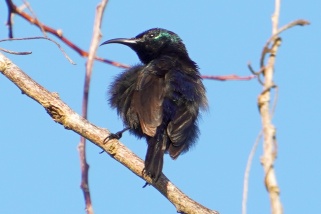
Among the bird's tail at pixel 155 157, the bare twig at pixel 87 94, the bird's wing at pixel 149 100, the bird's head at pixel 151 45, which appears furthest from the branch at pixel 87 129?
the bird's head at pixel 151 45

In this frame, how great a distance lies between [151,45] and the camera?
19.4 ft

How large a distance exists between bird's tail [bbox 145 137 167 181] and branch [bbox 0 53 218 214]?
44mm

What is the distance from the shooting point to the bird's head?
19.3 feet

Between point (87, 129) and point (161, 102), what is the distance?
38.7 inches

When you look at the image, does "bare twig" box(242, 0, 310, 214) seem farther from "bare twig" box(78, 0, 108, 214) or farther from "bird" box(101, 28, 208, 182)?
"bird" box(101, 28, 208, 182)

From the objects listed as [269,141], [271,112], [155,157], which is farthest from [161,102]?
[269,141]

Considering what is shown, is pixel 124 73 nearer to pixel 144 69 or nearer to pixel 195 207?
pixel 144 69

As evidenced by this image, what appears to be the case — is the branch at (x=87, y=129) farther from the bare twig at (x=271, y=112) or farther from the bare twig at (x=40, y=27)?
the bare twig at (x=271, y=112)

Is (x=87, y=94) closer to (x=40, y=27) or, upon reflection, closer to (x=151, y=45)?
(x=40, y=27)

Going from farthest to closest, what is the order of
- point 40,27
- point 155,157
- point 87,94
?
point 155,157 < point 40,27 < point 87,94

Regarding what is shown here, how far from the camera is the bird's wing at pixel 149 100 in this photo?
177 inches

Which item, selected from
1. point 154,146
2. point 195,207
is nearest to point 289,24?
point 195,207

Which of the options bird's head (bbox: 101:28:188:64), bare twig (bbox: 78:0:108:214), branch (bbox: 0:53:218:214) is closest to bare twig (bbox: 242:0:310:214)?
bare twig (bbox: 78:0:108:214)

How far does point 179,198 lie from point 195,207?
5.2 inches
